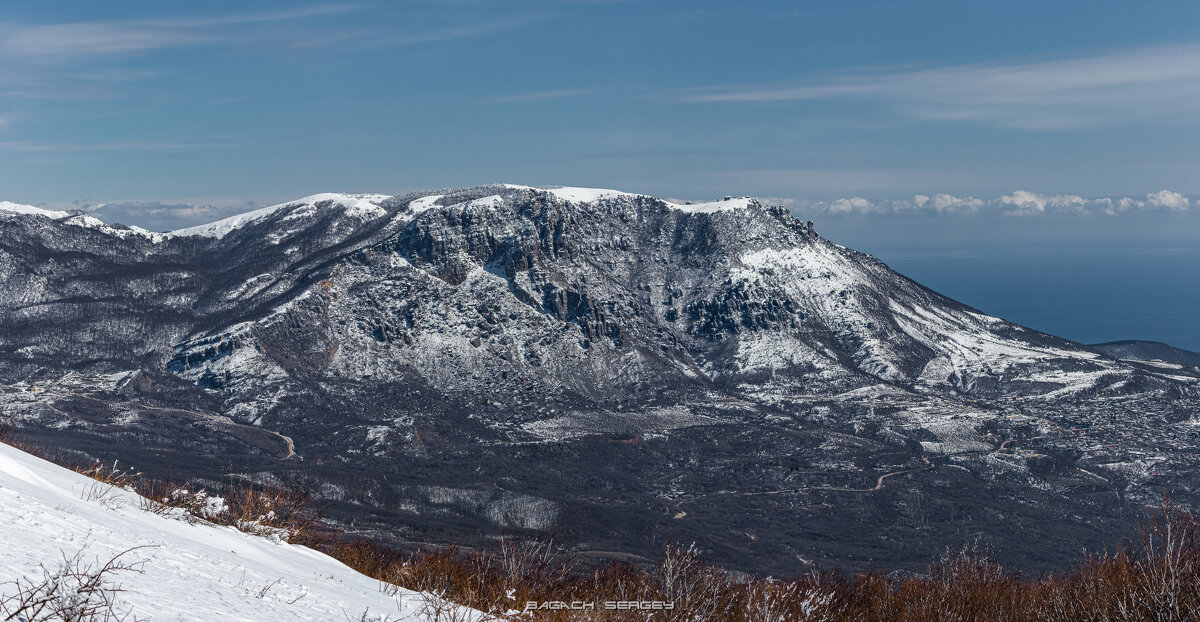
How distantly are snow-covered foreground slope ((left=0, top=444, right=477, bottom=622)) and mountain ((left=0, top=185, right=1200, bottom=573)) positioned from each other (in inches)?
3095

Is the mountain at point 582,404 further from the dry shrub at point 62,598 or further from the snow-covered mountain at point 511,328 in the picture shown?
the dry shrub at point 62,598

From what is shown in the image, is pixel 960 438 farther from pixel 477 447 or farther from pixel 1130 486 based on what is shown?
pixel 477 447

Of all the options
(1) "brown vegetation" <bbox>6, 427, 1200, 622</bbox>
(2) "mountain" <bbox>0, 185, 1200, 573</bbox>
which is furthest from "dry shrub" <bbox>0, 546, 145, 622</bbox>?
(2) "mountain" <bbox>0, 185, 1200, 573</bbox>

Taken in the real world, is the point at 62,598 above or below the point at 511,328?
below

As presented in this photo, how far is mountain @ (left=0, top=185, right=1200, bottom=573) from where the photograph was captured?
118m

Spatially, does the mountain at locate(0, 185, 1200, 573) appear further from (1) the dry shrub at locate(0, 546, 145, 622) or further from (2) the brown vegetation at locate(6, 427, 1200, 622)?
(1) the dry shrub at locate(0, 546, 145, 622)

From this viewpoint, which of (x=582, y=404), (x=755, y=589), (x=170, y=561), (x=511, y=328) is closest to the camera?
(x=170, y=561)

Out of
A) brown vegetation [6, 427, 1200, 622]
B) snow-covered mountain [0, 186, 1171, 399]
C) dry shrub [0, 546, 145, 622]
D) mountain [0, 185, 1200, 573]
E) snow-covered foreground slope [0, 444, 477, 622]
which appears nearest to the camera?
dry shrub [0, 546, 145, 622]

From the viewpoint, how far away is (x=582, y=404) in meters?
168

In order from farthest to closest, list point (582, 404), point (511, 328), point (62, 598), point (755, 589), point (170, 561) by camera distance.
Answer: point (511, 328) < point (582, 404) < point (755, 589) < point (170, 561) < point (62, 598)

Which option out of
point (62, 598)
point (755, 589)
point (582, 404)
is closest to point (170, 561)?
point (62, 598)

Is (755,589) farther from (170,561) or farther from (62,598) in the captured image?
(62,598)

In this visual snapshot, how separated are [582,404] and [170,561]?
154644 mm

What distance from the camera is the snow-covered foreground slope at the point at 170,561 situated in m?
12.6
